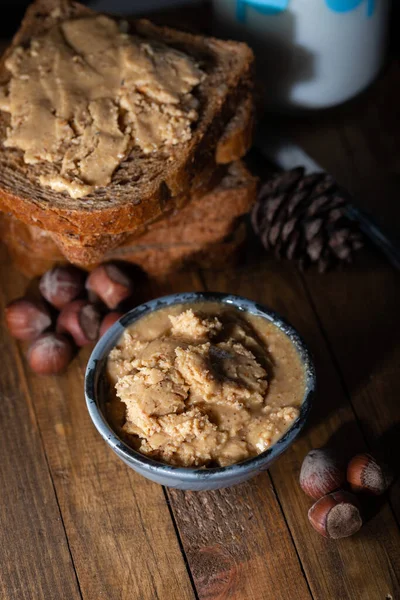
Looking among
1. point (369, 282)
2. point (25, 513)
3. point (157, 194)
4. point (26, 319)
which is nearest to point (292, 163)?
point (369, 282)

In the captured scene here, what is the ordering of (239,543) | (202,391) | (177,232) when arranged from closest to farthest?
1. (202,391)
2. (239,543)
3. (177,232)

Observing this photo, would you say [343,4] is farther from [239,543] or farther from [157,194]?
[239,543]

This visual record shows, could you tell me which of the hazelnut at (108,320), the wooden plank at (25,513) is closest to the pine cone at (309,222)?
the hazelnut at (108,320)

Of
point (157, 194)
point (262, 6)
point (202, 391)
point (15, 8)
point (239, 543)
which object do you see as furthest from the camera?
point (15, 8)

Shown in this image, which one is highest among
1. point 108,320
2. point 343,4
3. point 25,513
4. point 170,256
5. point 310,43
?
point 343,4

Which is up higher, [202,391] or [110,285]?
[202,391]

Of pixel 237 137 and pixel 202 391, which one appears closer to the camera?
pixel 202 391
